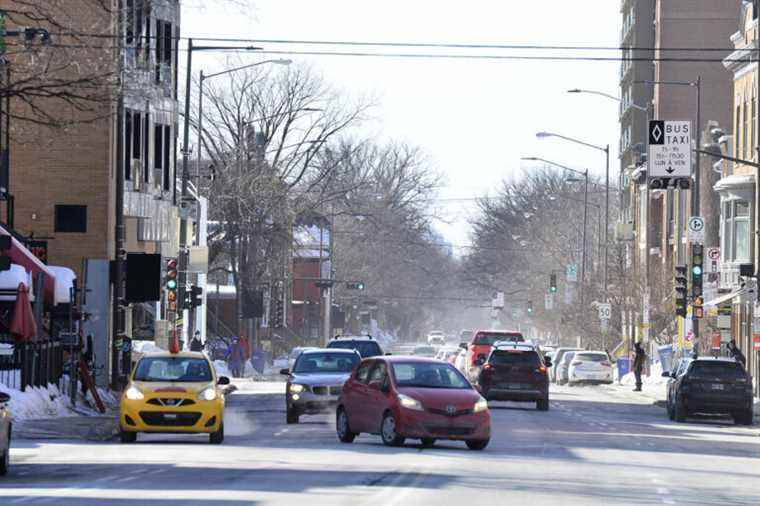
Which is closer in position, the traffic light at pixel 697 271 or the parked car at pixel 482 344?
the traffic light at pixel 697 271

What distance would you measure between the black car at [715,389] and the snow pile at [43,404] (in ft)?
45.2

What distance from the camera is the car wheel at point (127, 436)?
31.7 meters

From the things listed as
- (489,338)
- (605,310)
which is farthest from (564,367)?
(489,338)

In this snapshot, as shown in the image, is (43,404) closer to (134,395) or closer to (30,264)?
(30,264)

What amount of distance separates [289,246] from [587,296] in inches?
609

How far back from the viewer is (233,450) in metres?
29.5

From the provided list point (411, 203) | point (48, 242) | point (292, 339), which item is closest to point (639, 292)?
point (48, 242)

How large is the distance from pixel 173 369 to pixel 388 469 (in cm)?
854

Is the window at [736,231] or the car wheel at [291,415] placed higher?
the window at [736,231]

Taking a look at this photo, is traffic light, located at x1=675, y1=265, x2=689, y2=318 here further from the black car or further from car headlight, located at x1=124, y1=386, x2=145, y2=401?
car headlight, located at x1=124, y1=386, x2=145, y2=401

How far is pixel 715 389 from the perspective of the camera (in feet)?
147

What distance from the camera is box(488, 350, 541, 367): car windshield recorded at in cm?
4716

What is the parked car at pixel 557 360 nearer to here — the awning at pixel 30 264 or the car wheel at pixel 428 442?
the awning at pixel 30 264

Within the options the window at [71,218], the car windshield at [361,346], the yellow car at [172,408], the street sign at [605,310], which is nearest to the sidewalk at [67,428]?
the yellow car at [172,408]
